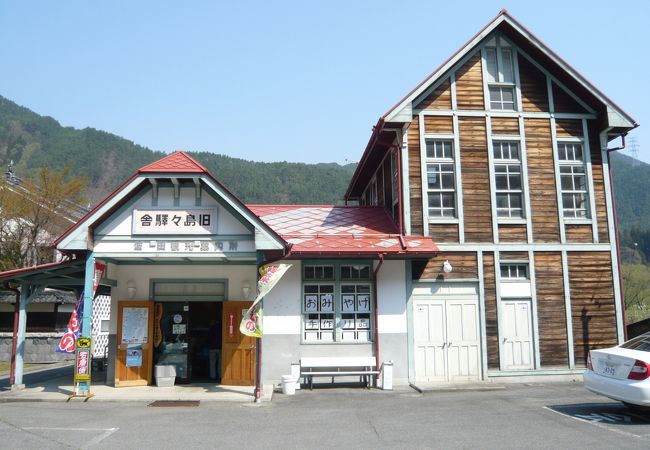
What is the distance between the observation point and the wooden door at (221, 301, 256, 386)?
1327 cm

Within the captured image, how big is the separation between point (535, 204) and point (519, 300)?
8.63 feet

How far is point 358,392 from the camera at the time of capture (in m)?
12.5

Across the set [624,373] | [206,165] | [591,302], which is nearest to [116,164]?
[206,165]

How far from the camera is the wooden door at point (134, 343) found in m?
13.3

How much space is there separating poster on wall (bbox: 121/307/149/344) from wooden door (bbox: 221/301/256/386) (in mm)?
2004

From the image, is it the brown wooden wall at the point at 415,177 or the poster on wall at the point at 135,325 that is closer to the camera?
A: the poster on wall at the point at 135,325

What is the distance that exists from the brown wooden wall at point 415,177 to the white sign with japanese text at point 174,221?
526cm

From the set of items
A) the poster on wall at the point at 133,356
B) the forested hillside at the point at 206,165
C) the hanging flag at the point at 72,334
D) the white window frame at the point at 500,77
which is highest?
the forested hillside at the point at 206,165

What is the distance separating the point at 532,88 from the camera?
50.0ft

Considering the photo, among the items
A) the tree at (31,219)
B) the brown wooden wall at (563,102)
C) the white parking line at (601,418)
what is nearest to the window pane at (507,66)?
the brown wooden wall at (563,102)

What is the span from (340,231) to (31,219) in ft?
69.8

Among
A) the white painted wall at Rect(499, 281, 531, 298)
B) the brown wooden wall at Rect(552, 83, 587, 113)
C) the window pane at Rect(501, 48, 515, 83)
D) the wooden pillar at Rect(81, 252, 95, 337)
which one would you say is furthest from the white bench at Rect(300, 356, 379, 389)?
the brown wooden wall at Rect(552, 83, 587, 113)

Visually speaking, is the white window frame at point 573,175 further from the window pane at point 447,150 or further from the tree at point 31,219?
the tree at point 31,219

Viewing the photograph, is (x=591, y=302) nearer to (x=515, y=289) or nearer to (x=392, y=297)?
(x=515, y=289)
